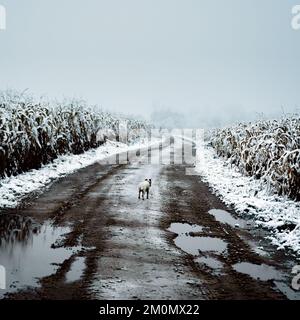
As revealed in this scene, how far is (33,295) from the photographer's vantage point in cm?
484

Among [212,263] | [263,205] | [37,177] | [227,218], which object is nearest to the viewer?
[212,263]

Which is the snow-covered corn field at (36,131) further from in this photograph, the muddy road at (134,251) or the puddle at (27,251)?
the puddle at (27,251)

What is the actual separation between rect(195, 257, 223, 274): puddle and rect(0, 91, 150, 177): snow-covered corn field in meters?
8.03

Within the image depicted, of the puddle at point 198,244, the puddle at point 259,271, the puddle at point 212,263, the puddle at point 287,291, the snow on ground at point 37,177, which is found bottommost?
the puddle at point 287,291

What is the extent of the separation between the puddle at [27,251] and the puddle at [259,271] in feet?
9.10

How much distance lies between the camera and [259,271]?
239 inches

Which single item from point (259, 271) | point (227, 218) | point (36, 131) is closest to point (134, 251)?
point (259, 271)

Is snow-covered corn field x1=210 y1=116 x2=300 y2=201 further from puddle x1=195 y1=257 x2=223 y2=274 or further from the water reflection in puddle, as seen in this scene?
puddle x1=195 y1=257 x2=223 y2=274

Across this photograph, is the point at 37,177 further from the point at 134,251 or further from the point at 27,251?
the point at 134,251

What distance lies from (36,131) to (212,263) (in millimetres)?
9712

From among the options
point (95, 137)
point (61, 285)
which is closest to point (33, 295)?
point (61, 285)

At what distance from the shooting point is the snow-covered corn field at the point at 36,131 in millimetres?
12641

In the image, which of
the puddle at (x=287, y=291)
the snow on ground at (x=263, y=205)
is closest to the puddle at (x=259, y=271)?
the puddle at (x=287, y=291)

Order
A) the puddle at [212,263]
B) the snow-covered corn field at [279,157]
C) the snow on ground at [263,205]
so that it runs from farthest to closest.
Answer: the snow-covered corn field at [279,157] → the snow on ground at [263,205] → the puddle at [212,263]
